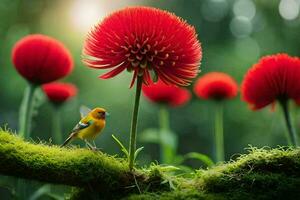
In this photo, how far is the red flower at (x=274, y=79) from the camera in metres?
2.28

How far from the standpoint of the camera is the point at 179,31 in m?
1.81

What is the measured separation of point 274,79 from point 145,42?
74 cm

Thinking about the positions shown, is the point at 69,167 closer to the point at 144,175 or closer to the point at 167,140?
the point at 144,175

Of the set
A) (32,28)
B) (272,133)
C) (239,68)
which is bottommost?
(272,133)

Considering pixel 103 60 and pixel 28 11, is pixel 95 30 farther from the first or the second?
pixel 28 11

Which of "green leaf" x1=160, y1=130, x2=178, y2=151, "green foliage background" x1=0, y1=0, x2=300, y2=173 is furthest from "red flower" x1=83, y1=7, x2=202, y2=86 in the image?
"green foliage background" x1=0, y1=0, x2=300, y2=173

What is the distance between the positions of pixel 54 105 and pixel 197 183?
215 cm

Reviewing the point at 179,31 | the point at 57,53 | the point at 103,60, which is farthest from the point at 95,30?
the point at 57,53

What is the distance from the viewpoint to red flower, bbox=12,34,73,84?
268 centimetres

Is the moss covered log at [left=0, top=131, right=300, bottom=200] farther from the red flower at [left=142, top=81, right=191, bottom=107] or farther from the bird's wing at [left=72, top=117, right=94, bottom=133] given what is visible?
the red flower at [left=142, top=81, right=191, bottom=107]

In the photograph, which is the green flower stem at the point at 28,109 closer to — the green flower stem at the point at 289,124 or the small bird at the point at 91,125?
the small bird at the point at 91,125

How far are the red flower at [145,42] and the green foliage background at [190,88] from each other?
18.7ft

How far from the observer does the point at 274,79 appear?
2301mm

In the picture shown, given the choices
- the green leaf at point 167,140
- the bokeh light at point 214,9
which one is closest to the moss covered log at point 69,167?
the green leaf at point 167,140
